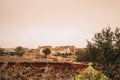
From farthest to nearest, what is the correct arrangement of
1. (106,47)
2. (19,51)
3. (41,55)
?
(41,55), (19,51), (106,47)

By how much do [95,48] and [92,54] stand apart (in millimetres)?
713

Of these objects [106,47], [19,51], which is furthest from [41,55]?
[106,47]

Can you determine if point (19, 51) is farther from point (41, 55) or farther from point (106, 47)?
point (106, 47)

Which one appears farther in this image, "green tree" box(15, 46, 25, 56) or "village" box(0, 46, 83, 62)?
"green tree" box(15, 46, 25, 56)

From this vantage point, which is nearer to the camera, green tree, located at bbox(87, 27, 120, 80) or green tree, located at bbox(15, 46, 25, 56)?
green tree, located at bbox(87, 27, 120, 80)

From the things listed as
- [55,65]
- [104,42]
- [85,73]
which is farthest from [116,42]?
[85,73]

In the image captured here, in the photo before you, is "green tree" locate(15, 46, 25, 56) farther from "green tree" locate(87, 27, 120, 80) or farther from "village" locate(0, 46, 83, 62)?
"green tree" locate(87, 27, 120, 80)

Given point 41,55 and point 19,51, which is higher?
point 19,51

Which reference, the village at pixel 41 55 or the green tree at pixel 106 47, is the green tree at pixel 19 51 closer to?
the village at pixel 41 55

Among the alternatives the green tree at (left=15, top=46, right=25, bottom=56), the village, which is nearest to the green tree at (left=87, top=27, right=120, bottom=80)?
the village

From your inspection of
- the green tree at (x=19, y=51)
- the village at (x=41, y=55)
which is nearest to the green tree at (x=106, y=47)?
the village at (x=41, y=55)

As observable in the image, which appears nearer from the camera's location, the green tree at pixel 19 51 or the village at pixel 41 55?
the village at pixel 41 55

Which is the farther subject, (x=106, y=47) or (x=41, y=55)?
(x=41, y=55)

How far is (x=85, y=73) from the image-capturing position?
17.9 ft
